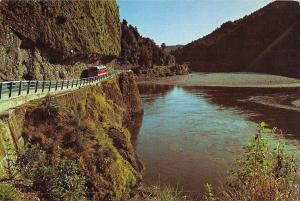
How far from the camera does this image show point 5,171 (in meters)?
12.0

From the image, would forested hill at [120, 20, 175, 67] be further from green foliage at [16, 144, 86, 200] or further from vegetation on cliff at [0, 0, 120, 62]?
green foliage at [16, 144, 86, 200]

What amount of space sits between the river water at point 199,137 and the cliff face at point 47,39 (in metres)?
11.3

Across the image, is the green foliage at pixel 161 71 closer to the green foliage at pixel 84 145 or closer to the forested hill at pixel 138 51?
the forested hill at pixel 138 51

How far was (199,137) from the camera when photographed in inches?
1319

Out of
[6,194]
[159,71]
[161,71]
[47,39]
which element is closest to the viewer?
[6,194]

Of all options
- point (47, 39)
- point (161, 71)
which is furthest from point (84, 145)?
point (161, 71)

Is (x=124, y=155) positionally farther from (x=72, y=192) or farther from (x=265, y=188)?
(x=265, y=188)

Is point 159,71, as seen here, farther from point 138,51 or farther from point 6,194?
point 6,194

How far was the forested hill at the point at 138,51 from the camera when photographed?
148950mm

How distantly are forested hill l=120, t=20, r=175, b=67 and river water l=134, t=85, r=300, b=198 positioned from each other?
8599cm

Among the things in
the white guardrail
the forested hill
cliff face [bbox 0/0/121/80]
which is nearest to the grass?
the white guardrail

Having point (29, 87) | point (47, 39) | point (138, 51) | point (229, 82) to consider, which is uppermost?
point (138, 51)

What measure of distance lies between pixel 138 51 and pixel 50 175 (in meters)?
149

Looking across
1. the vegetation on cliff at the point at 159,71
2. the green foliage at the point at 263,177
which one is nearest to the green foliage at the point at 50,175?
the green foliage at the point at 263,177
